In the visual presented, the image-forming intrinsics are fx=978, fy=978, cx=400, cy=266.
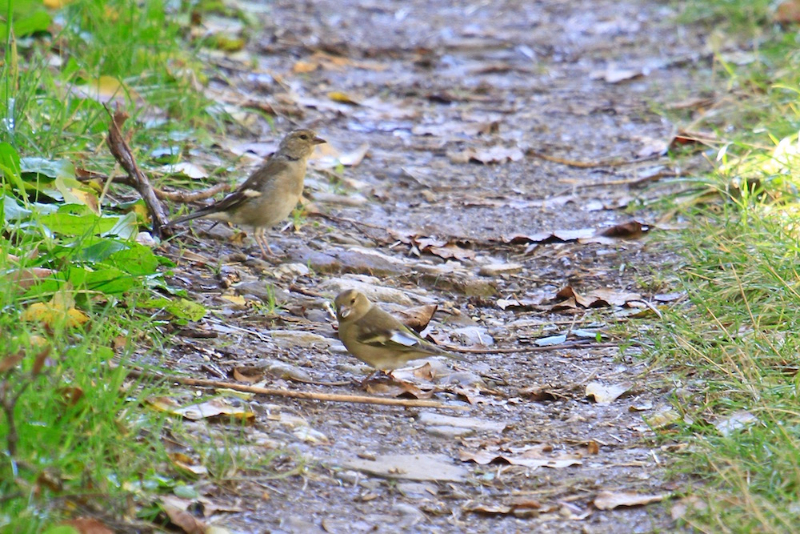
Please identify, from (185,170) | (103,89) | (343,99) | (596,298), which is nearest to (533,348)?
(596,298)

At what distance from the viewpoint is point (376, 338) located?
166 inches

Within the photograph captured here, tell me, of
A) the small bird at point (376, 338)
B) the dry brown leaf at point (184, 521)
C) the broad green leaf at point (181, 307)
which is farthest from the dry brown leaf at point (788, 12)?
the dry brown leaf at point (184, 521)

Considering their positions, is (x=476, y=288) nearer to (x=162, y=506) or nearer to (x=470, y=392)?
(x=470, y=392)

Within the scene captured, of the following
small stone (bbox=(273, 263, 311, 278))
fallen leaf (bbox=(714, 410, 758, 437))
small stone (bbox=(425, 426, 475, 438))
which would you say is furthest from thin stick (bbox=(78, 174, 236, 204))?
fallen leaf (bbox=(714, 410, 758, 437))

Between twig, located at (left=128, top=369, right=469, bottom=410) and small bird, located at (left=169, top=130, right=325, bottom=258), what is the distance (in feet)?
5.68

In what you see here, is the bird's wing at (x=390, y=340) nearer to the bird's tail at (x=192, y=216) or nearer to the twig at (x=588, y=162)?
the bird's tail at (x=192, y=216)

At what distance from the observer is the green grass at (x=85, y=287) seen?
2.69 meters

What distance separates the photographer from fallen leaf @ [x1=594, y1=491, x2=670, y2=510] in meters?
3.14

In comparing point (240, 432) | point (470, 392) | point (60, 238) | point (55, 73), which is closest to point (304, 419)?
point (240, 432)

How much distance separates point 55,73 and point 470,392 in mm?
4170

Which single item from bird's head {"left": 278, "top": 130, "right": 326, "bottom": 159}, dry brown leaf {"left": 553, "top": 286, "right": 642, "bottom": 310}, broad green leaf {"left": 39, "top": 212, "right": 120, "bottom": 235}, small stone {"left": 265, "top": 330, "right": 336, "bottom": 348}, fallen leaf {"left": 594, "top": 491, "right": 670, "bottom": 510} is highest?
broad green leaf {"left": 39, "top": 212, "right": 120, "bottom": 235}

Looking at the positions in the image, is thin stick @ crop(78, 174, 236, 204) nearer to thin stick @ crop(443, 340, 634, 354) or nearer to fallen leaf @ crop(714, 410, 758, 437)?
thin stick @ crop(443, 340, 634, 354)

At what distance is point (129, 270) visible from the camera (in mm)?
4105

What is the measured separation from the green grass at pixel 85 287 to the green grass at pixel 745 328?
4.93 ft
